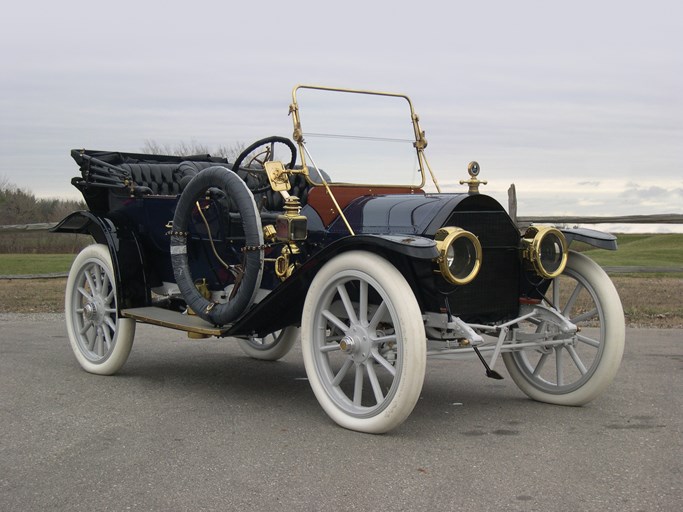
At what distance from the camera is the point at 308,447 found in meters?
4.65

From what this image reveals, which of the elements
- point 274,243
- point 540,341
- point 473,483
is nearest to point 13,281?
point 274,243

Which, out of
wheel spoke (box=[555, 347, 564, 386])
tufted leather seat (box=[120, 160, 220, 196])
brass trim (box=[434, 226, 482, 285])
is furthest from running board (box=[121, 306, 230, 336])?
wheel spoke (box=[555, 347, 564, 386])

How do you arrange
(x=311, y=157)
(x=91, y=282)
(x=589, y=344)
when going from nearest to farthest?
(x=589, y=344) → (x=311, y=157) → (x=91, y=282)

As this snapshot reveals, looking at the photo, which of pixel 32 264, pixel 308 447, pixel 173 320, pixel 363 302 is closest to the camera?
pixel 308 447

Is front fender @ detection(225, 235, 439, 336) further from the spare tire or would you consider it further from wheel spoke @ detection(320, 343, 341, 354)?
wheel spoke @ detection(320, 343, 341, 354)

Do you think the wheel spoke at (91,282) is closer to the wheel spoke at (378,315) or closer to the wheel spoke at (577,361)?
the wheel spoke at (378,315)

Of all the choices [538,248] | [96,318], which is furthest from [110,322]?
[538,248]

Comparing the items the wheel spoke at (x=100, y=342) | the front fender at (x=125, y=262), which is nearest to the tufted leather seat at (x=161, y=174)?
the front fender at (x=125, y=262)

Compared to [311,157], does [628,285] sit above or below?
below

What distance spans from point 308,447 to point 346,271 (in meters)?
1.05

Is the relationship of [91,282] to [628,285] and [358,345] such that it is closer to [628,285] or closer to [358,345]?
[358,345]

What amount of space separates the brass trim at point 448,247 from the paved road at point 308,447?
918 mm

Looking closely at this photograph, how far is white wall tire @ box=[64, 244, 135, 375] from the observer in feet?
22.4

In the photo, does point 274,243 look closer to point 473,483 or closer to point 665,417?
point 473,483
